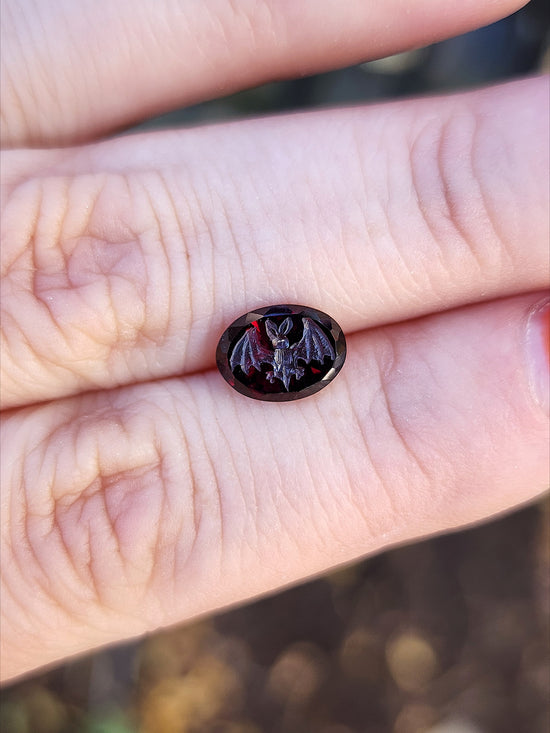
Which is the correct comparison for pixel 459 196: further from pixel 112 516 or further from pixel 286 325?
pixel 112 516

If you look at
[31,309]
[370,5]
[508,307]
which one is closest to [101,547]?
[31,309]

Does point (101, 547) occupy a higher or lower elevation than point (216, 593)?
higher

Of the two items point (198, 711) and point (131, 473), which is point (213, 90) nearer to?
point (131, 473)

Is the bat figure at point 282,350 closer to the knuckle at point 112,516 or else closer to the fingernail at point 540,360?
the knuckle at point 112,516

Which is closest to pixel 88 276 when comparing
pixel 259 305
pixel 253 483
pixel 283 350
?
pixel 259 305

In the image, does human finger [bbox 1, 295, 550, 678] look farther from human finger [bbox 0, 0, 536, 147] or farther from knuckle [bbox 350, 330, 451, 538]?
human finger [bbox 0, 0, 536, 147]

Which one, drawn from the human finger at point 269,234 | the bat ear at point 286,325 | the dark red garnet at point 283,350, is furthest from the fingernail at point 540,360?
the bat ear at point 286,325
